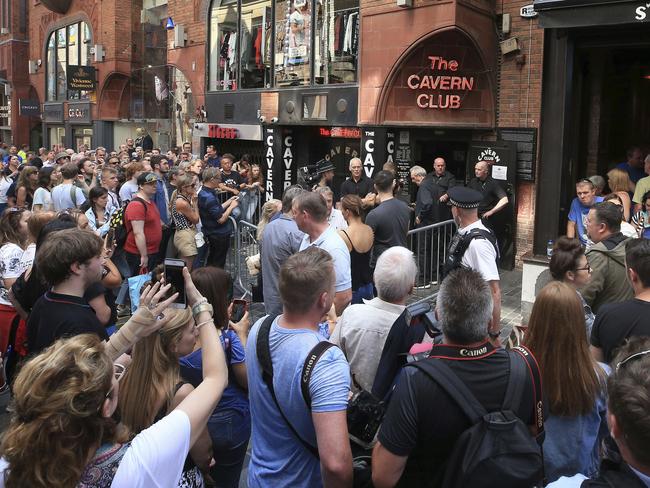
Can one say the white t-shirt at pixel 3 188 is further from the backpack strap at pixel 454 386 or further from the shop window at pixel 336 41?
the backpack strap at pixel 454 386

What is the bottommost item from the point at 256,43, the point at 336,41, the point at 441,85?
the point at 441,85

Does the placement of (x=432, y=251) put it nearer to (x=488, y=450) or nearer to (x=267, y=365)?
(x=267, y=365)

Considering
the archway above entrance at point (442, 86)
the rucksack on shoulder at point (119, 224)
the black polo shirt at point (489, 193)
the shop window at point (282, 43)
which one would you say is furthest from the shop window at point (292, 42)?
the rucksack on shoulder at point (119, 224)

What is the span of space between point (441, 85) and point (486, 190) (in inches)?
90.8

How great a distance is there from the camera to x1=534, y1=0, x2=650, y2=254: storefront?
7.58 metres

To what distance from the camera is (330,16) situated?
12547 mm

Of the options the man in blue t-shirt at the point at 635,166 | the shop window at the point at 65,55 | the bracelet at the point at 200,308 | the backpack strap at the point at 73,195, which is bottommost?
the bracelet at the point at 200,308

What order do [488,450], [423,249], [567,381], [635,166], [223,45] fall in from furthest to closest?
[223,45] < [635,166] < [423,249] < [567,381] < [488,450]

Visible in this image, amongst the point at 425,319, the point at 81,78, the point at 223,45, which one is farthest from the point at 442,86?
the point at 81,78

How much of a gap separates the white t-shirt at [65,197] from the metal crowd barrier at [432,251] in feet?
15.4

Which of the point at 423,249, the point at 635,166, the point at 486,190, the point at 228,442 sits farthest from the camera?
the point at 486,190

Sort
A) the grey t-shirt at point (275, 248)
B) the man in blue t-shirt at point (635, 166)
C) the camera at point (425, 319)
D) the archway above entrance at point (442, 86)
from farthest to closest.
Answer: the archway above entrance at point (442, 86) < the man in blue t-shirt at point (635, 166) < the grey t-shirt at point (275, 248) < the camera at point (425, 319)

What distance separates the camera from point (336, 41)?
12.5 meters

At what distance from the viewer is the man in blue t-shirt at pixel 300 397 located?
8.05 feet
